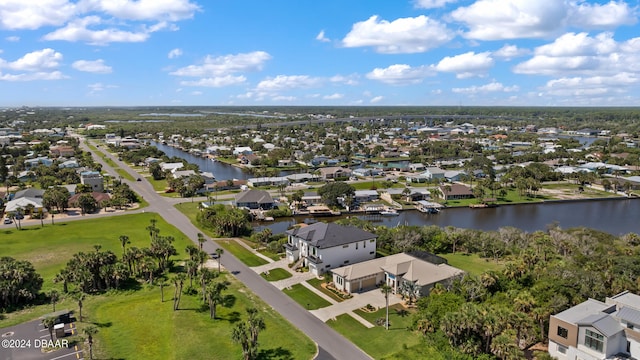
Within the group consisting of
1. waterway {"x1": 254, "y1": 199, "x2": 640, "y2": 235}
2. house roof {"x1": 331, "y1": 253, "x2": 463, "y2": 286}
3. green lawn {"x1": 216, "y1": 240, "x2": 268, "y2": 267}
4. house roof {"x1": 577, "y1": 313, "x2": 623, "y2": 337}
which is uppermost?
house roof {"x1": 577, "y1": 313, "x2": 623, "y2": 337}

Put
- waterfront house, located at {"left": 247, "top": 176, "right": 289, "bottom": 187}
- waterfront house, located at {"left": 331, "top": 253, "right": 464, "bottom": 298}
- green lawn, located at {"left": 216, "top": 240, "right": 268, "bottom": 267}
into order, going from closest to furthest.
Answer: waterfront house, located at {"left": 331, "top": 253, "right": 464, "bottom": 298} < green lawn, located at {"left": 216, "top": 240, "right": 268, "bottom": 267} < waterfront house, located at {"left": 247, "top": 176, "right": 289, "bottom": 187}

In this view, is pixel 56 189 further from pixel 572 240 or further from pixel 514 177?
pixel 514 177

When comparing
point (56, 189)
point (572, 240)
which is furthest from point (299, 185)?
point (572, 240)

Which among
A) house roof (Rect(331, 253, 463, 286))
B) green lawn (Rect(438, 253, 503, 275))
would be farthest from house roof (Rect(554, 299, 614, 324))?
green lawn (Rect(438, 253, 503, 275))

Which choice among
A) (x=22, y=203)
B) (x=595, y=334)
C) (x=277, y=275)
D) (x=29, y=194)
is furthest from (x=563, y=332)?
(x=29, y=194)

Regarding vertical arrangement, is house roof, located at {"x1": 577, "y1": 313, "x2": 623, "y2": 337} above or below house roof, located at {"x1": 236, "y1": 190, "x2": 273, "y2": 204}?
above

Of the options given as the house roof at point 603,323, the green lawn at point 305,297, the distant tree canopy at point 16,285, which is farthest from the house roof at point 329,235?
the distant tree canopy at point 16,285

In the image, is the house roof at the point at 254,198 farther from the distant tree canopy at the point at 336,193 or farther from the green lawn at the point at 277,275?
the green lawn at the point at 277,275

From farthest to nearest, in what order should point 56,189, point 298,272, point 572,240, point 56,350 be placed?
point 56,189 → point 572,240 → point 298,272 → point 56,350

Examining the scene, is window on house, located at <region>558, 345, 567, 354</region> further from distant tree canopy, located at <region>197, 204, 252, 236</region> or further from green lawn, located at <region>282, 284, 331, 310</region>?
distant tree canopy, located at <region>197, 204, 252, 236</region>
